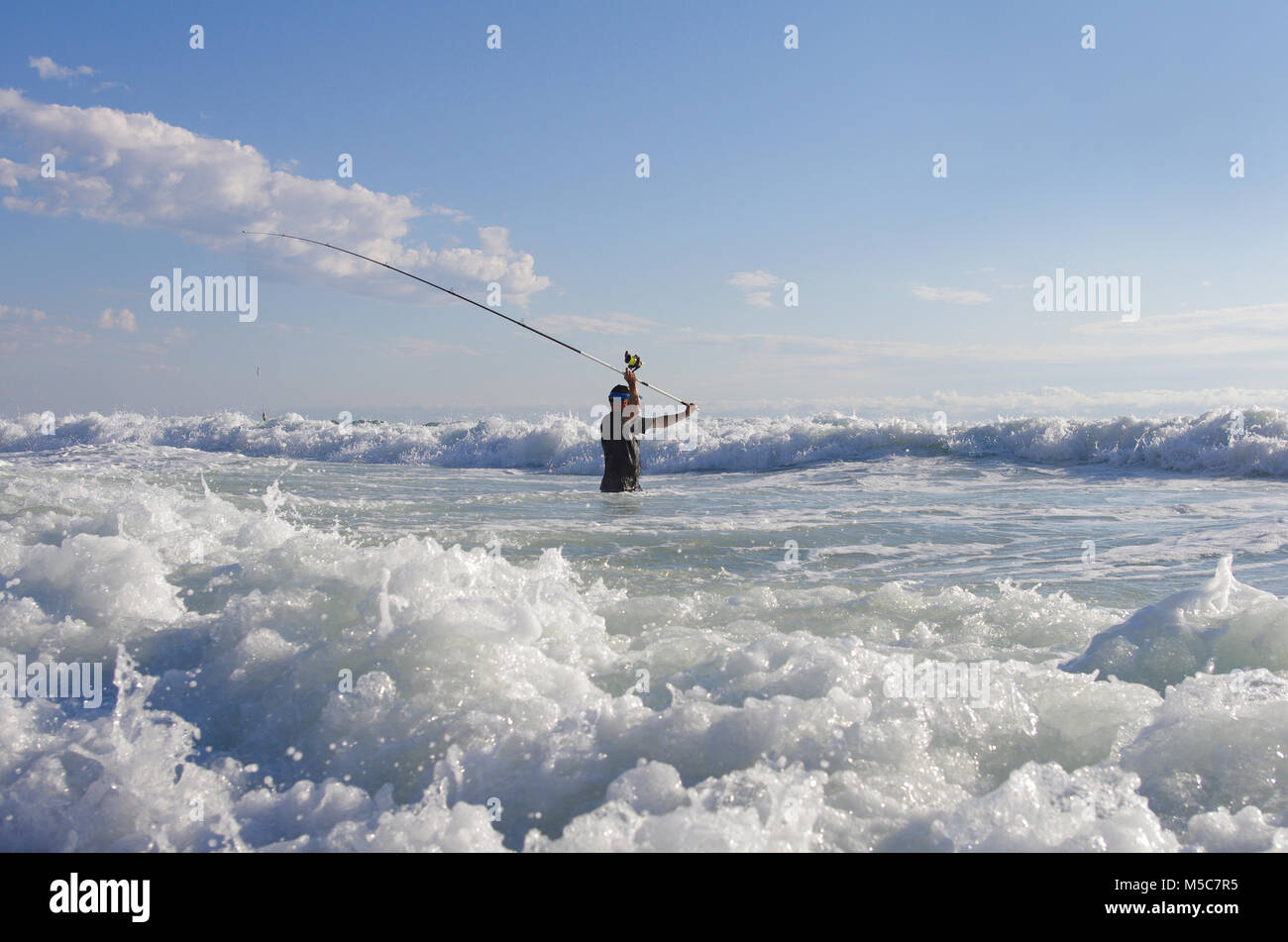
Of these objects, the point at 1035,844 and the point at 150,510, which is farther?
the point at 150,510

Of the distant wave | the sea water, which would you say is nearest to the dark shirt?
the sea water

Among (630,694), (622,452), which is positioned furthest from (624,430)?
(630,694)

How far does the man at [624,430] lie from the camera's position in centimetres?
1274

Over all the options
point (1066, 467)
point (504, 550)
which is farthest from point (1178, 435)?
point (504, 550)

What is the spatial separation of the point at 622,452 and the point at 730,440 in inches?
453

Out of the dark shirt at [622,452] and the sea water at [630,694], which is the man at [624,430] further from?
the sea water at [630,694]

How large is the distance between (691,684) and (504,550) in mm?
4399

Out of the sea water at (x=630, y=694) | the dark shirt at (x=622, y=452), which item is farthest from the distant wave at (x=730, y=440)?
the sea water at (x=630, y=694)

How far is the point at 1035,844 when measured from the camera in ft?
8.35

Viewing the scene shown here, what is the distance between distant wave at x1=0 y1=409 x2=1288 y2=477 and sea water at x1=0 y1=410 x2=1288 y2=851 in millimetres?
11483

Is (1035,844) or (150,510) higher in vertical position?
(150,510)

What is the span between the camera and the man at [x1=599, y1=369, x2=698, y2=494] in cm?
1274

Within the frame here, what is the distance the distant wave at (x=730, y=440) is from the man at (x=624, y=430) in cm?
978

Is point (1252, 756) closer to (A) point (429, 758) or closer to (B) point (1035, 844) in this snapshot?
(B) point (1035, 844)
